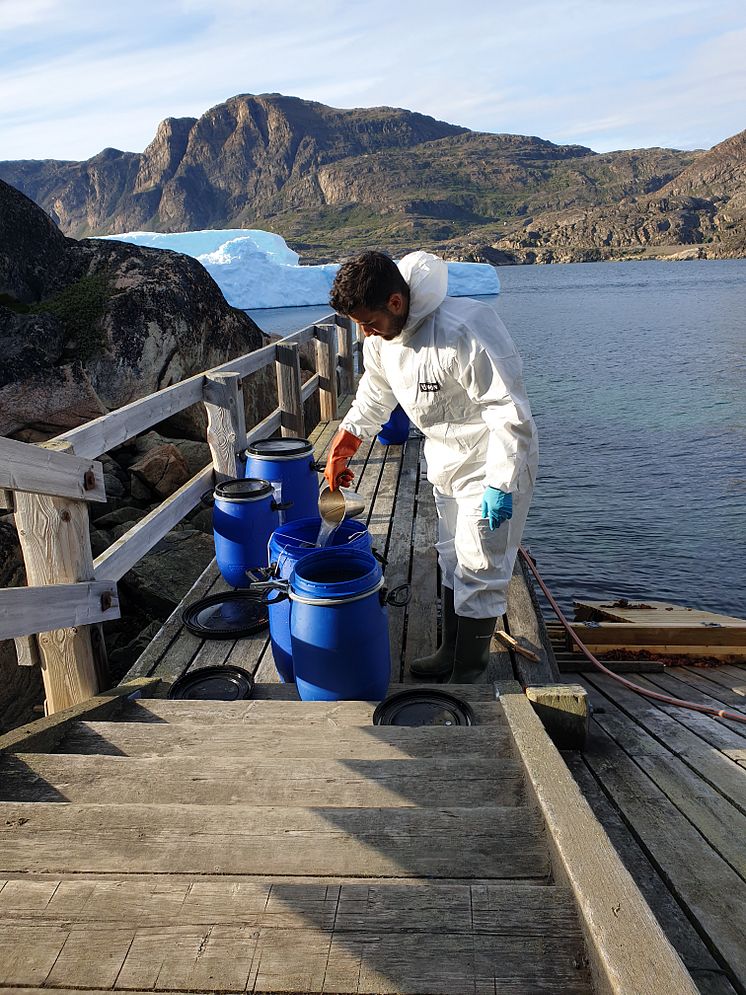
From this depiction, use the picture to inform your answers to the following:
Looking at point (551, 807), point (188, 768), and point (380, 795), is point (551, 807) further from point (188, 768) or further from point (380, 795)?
point (188, 768)

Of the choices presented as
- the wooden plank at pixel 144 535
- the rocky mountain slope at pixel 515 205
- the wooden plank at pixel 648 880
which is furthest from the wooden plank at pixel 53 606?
the rocky mountain slope at pixel 515 205

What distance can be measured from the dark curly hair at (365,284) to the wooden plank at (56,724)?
5.23 feet

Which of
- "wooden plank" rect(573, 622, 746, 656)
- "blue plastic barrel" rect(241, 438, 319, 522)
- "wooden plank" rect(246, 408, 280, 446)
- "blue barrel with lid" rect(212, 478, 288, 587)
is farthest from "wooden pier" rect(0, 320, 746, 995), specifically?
"wooden plank" rect(246, 408, 280, 446)

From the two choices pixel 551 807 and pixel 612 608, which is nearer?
pixel 551 807

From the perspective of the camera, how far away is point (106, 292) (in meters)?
7.84

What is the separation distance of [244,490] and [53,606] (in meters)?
1.44

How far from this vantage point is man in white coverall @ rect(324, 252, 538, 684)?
2.75 metres

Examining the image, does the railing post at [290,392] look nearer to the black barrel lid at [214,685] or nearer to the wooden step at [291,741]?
the black barrel lid at [214,685]

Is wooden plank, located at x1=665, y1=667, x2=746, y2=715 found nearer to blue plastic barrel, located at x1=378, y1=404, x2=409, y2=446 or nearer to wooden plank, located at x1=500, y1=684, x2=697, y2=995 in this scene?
wooden plank, located at x1=500, y1=684, x2=697, y2=995

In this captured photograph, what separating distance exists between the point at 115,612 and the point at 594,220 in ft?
446

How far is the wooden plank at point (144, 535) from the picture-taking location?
315 centimetres

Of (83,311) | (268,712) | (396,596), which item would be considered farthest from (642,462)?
(268,712)

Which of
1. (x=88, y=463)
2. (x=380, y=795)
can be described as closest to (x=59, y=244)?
(x=88, y=463)

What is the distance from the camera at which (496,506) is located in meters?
2.80
